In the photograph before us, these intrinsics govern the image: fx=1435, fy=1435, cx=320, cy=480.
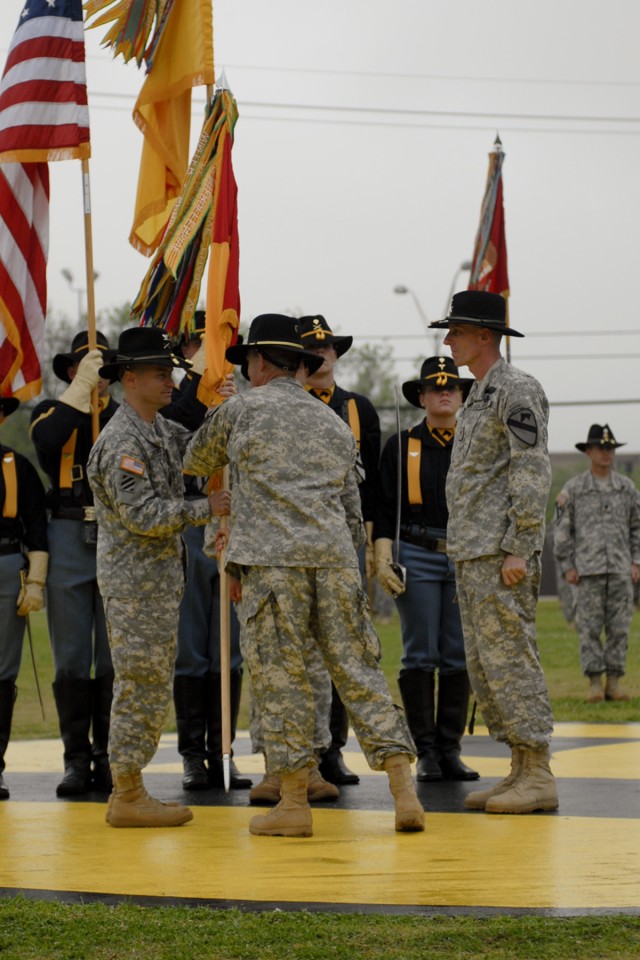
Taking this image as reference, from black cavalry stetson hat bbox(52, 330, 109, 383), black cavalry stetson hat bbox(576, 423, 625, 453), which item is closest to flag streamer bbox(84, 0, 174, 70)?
black cavalry stetson hat bbox(52, 330, 109, 383)

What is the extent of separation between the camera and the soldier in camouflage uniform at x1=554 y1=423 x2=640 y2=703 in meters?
13.8

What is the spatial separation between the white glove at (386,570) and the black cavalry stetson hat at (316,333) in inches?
46.3

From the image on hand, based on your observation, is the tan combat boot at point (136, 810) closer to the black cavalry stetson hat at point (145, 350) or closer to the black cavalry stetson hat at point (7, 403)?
the black cavalry stetson hat at point (145, 350)

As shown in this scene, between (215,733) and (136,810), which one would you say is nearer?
(136,810)

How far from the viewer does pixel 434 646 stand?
8.26 m

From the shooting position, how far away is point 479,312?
7.19 metres

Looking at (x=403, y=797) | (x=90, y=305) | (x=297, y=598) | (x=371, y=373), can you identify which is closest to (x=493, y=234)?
(x=90, y=305)

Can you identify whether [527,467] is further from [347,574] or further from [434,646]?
[434,646]

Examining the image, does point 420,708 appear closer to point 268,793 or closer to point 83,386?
point 268,793

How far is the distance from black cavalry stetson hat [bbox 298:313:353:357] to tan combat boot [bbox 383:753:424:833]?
271cm

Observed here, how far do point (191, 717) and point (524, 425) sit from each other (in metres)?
2.72

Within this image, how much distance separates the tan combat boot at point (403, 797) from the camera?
6.31 metres

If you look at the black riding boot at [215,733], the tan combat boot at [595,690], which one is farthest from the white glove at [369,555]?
the tan combat boot at [595,690]

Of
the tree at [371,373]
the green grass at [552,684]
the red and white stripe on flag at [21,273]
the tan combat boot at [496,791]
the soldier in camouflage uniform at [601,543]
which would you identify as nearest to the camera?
the tan combat boot at [496,791]
